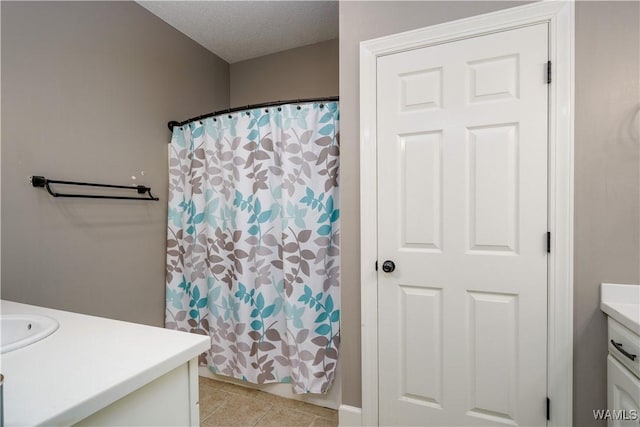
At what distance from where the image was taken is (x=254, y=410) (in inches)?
74.5

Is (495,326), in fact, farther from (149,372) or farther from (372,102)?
(149,372)

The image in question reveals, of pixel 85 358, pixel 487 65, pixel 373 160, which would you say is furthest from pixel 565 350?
pixel 85 358

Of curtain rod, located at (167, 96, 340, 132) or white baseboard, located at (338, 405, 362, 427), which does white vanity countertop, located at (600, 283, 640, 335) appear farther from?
curtain rod, located at (167, 96, 340, 132)

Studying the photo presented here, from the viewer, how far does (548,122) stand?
51.5 inches

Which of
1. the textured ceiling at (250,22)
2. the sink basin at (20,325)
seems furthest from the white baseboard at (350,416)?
the textured ceiling at (250,22)

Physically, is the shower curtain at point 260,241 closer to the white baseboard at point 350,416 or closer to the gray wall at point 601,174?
the white baseboard at point 350,416

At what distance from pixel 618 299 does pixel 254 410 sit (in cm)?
192

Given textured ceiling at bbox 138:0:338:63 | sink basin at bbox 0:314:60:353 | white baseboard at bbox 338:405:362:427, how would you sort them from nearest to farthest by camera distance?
1. sink basin at bbox 0:314:60:353
2. white baseboard at bbox 338:405:362:427
3. textured ceiling at bbox 138:0:338:63

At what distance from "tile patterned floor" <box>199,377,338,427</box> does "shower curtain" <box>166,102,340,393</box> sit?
13 cm

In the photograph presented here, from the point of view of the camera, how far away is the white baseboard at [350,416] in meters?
1.62

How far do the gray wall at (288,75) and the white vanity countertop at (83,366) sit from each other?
2.21 meters

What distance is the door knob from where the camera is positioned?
154cm

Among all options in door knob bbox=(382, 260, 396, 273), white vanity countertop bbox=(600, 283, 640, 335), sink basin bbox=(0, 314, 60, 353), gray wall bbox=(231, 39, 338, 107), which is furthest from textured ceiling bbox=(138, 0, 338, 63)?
white vanity countertop bbox=(600, 283, 640, 335)

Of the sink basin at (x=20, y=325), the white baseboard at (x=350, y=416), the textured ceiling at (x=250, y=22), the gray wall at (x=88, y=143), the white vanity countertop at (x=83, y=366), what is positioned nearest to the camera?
the white vanity countertop at (x=83, y=366)
